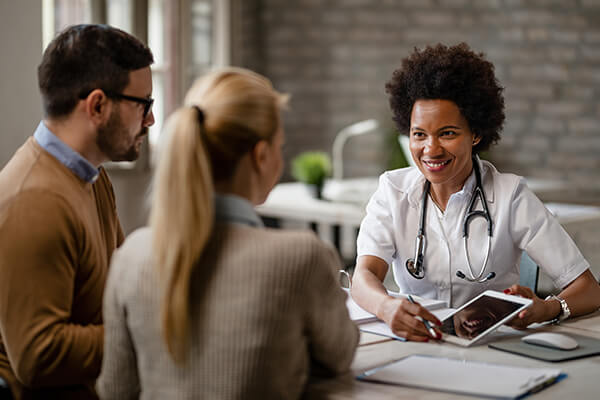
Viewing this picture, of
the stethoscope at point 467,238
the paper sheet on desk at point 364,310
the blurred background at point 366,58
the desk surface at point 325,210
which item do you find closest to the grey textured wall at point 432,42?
the blurred background at point 366,58

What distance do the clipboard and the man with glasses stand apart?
0.59 meters

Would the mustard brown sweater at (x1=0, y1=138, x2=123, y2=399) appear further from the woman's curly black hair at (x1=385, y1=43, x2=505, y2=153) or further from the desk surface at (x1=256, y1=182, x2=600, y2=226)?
the desk surface at (x1=256, y1=182, x2=600, y2=226)

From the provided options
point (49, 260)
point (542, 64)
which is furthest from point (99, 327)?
point (542, 64)

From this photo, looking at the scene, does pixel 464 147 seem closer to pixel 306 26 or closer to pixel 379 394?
pixel 379 394

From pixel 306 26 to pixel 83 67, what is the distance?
182 inches

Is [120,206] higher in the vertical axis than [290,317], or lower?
lower

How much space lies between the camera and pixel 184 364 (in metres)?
1.19

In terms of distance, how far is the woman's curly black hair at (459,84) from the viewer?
81.1 inches

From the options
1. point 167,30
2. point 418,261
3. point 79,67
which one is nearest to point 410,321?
point 418,261

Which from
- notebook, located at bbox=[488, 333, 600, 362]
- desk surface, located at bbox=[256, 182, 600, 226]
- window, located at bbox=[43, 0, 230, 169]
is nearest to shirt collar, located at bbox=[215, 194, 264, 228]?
notebook, located at bbox=[488, 333, 600, 362]

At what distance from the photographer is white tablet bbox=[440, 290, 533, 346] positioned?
1615mm

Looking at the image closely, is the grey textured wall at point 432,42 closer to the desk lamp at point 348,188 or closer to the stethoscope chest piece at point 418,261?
the desk lamp at point 348,188

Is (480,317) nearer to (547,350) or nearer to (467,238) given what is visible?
(547,350)

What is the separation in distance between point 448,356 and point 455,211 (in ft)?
2.18
